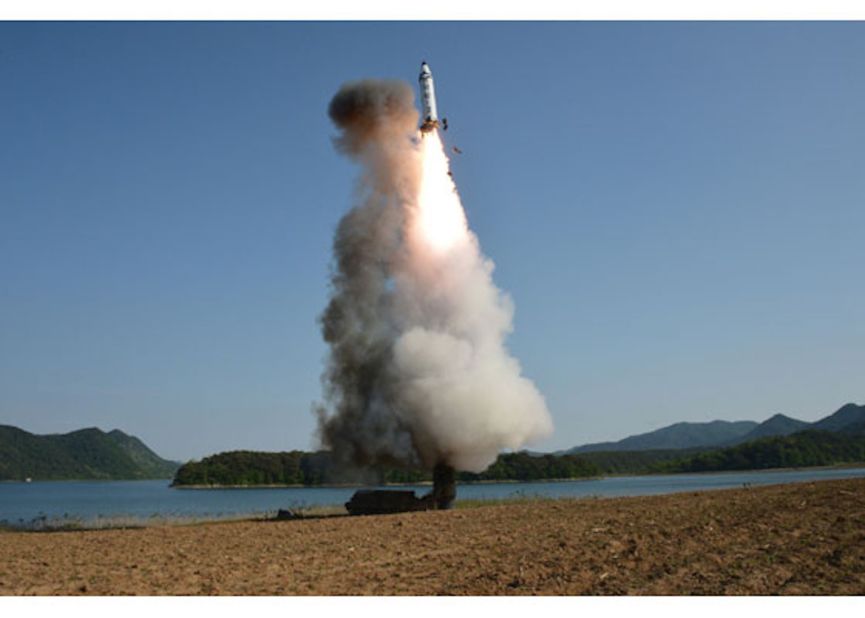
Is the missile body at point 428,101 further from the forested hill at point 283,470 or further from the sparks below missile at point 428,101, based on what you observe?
the forested hill at point 283,470

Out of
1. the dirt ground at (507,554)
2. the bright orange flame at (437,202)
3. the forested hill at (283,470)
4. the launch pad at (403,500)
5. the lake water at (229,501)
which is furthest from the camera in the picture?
the forested hill at (283,470)

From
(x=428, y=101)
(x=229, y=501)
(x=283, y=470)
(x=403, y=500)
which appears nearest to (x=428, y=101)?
(x=428, y=101)

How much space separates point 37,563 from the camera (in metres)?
20.5

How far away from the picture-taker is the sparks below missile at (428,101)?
123 ft

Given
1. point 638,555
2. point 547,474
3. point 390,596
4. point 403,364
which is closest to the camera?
point 390,596

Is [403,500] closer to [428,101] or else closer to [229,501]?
[428,101]

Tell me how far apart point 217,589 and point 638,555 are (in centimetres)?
849

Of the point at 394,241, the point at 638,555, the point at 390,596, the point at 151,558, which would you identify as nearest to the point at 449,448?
the point at 394,241

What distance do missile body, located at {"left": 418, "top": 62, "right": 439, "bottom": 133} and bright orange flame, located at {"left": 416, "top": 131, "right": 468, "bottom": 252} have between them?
1.47ft

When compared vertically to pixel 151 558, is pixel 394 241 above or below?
above

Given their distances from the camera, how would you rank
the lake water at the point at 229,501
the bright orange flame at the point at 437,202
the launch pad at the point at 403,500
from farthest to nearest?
the lake water at the point at 229,501 < the bright orange flame at the point at 437,202 < the launch pad at the point at 403,500

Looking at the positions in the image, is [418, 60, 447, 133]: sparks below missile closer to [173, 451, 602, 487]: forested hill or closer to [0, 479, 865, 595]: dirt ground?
[0, 479, 865, 595]: dirt ground

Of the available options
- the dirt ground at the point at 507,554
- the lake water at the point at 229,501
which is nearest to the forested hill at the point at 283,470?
the lake water at the point at 229,501

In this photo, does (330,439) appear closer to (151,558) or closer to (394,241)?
(394,241)
